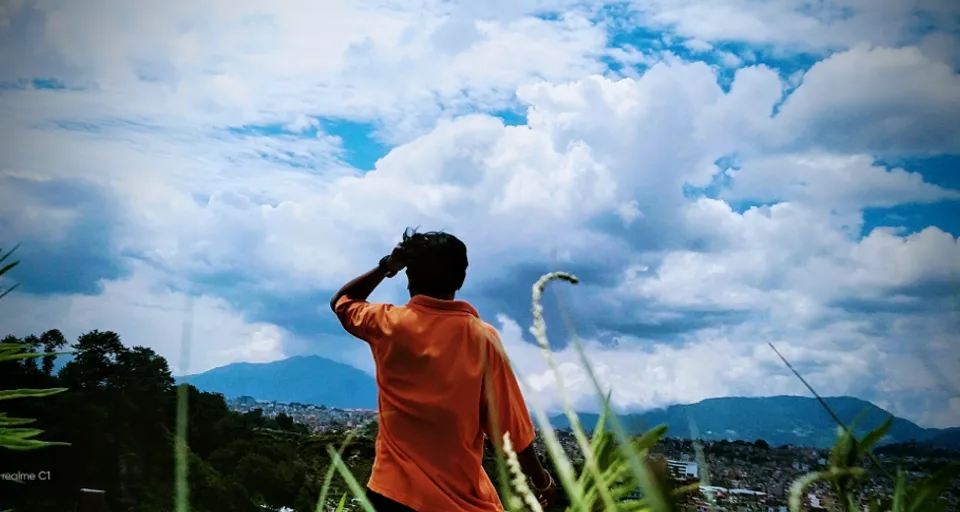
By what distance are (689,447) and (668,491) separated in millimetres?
111

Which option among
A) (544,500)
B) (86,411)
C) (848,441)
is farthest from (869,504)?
(86,411)

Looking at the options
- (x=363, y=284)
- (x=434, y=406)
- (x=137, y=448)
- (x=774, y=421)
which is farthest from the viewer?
(x=137, y=448)

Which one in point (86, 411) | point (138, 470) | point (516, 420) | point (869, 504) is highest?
point (86, 411)

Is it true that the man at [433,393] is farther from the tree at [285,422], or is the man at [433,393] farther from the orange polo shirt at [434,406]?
→ the tree at [285,422]

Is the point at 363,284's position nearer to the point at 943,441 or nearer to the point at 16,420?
the point at 16,420

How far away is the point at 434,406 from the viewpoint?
165 centimetres

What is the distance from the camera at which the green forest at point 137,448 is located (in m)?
18.2

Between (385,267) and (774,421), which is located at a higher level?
(385,267)

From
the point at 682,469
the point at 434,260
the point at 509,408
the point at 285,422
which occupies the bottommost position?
the point at 682,469

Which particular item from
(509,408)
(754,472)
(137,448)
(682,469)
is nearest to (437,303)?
(509,408)

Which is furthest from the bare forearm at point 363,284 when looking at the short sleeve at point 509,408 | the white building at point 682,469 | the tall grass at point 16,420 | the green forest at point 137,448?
the green forest at point 137,448

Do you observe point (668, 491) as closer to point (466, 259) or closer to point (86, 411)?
point (466, 259)

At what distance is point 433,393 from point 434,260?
12.4 inches

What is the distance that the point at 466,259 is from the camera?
191 cm
